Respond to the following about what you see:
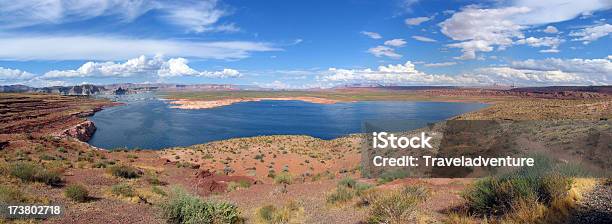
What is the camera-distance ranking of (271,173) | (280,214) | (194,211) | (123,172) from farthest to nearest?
1. (271,173)
2. (123,172)
3. (280,214)
4. (194,211)

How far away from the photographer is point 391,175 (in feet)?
47.7

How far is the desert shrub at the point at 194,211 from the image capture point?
26.6ft

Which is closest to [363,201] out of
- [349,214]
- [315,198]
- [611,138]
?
[349,214]

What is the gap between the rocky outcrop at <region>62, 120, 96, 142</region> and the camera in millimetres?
51250

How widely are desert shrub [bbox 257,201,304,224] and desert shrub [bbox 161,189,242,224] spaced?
695mm

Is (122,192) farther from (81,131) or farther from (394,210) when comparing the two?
(81,131)

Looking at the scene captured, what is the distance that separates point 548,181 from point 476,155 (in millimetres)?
7055

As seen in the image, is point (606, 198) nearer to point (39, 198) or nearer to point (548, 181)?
point (548, 181)

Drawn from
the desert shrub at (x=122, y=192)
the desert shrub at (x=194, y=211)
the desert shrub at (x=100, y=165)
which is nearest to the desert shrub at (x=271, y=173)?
the desert shrub at (x=100, y=165)

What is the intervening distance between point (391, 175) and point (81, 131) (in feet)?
170

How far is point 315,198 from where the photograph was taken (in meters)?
11.4

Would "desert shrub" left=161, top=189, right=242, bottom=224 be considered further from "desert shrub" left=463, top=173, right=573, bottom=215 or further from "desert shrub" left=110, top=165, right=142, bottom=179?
"desert shrub" left=110, top=165, right=142, bottom=179
